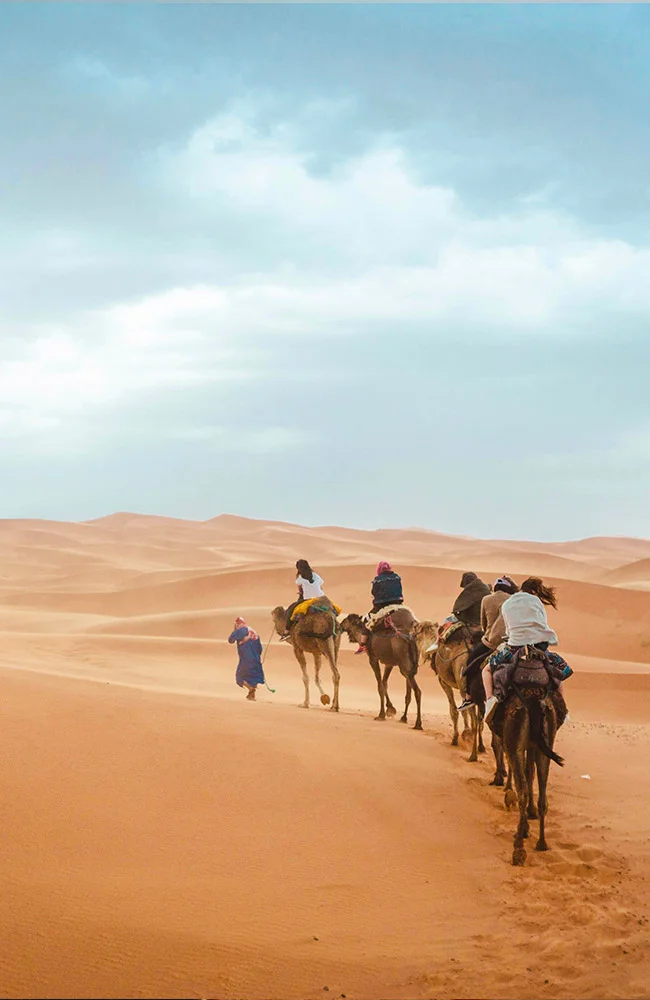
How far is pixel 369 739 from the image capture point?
12.6 m

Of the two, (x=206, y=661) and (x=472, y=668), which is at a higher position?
(x=472, y=668)

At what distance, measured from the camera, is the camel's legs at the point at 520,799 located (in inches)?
356

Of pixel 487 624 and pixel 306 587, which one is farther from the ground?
pixel 306 587

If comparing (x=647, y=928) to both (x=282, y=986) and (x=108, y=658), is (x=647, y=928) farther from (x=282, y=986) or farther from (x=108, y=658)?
(x=108, y=658)

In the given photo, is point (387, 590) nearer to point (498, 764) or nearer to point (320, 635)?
point (320, 635)

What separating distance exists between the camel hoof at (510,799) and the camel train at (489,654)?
0.05ft

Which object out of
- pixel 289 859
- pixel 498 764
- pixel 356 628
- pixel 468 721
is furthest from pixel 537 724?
pixel 356 628

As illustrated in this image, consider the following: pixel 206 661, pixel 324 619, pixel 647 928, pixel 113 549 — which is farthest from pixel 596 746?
pixel 113 549

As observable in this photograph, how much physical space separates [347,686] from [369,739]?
12.4 meters

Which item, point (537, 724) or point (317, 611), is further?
point (317, 611)

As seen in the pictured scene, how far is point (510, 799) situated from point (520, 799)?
1.67m

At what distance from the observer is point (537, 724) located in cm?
939

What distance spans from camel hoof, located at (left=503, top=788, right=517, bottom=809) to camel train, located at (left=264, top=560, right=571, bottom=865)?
16 mm

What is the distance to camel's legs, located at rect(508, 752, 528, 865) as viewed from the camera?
9032mm
